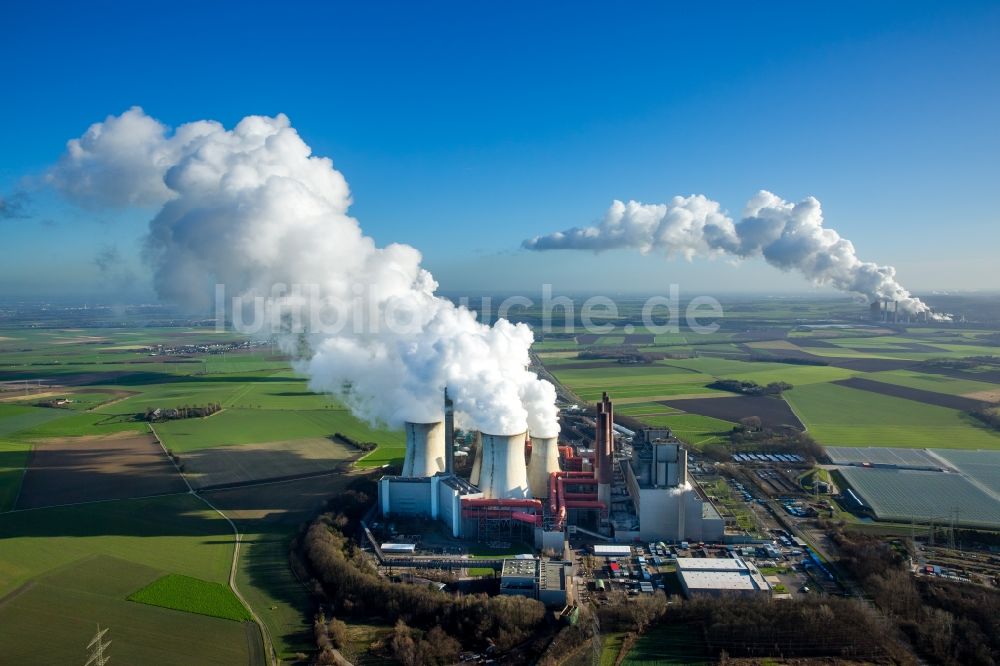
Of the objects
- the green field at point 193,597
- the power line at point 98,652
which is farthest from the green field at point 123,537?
the power line at point 98,652

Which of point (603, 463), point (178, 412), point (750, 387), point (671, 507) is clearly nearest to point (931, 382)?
point (750, 387)

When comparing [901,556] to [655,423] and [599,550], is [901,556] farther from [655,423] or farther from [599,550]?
[655,423]

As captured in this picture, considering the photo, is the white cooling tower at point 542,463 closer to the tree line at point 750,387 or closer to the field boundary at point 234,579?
the field boundary at point 234,579

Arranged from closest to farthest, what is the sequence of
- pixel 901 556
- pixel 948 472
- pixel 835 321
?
pixel 901 556
pixel 948 472
pixel 835 321

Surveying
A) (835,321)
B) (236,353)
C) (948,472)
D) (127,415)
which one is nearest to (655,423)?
(948,472)

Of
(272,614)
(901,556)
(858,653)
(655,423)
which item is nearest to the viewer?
(858,653)
